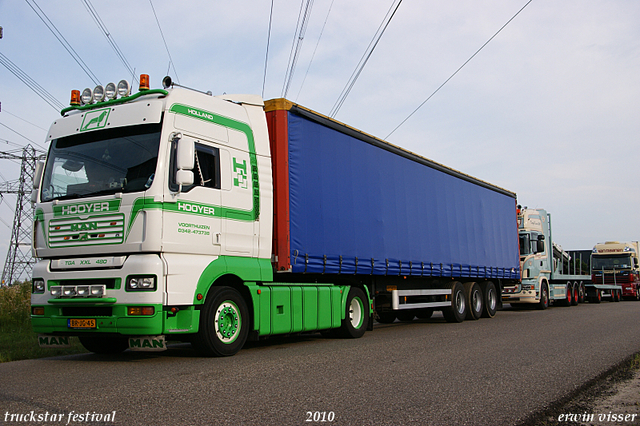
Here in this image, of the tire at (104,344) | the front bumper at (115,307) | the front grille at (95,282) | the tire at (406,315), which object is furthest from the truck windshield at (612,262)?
the front grille at (95,282)

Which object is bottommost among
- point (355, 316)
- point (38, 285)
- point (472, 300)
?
point (355, 316)

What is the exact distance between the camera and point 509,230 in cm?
1947

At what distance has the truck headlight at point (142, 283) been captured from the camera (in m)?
7.20

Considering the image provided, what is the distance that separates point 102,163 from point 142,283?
187 centimetres

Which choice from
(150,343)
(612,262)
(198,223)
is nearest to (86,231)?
(198,223)

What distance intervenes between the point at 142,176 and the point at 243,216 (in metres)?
1.76

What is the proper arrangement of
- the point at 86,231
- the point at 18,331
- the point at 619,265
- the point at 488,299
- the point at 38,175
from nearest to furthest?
the point at 86,231 → the point at 38,175 → the point at 18,331 → the point at 488,299 → the point at 619,265

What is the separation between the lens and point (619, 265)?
1346 inches

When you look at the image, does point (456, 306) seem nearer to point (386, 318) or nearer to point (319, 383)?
point (386, 318)

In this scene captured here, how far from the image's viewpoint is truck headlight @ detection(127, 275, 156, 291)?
23.6ft

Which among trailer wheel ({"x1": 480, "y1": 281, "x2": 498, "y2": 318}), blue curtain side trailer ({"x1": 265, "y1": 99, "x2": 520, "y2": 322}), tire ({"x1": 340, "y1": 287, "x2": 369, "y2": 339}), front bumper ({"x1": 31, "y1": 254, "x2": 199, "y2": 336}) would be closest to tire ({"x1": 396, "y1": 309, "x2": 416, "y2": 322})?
blue curtain side trailer ({"x1": 265, "y1": 99, "x2": 520, "y2": 322})

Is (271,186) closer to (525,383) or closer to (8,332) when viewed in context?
(525,383)

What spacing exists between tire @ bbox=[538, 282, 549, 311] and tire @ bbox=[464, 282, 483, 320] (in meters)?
6.93

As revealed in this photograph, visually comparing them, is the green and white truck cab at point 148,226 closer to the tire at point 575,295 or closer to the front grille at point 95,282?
the front grille at point 95,282
